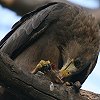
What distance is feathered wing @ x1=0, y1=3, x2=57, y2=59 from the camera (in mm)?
5645

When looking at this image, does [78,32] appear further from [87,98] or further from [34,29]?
[87,98]

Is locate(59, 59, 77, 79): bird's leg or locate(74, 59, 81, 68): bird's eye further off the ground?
locate(74, 59, 81, 68): bird's eye

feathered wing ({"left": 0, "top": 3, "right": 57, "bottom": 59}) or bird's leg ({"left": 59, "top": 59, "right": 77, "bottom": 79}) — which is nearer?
bird's leg ({"left": 59, "top": 59, "right": 77, "bottom": 79})

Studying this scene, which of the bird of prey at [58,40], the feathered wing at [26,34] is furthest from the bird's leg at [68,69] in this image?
the feathered wing at [26,34]

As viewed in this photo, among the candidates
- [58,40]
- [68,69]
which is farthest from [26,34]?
[68,69]

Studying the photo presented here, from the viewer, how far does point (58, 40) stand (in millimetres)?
5816

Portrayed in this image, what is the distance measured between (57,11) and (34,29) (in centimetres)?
48

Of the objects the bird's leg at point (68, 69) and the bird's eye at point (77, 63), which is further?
the bird's eye at point (77, 63)

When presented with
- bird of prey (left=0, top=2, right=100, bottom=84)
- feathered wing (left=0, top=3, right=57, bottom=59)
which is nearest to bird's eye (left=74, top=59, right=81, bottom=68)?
bird of prey (left=0, top=2, right=100, bottom=84)

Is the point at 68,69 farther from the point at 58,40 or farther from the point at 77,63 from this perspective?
the point at 58,40

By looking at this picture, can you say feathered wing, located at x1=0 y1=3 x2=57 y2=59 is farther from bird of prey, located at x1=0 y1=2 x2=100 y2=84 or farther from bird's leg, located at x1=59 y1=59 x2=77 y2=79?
bird's leg, located at x1=59 y1=59 x2=77 y2=79

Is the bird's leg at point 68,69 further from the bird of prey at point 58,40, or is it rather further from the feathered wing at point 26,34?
the feathered wing at point 26,34

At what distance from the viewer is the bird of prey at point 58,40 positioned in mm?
5648

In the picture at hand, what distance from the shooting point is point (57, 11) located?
5.84 meters
